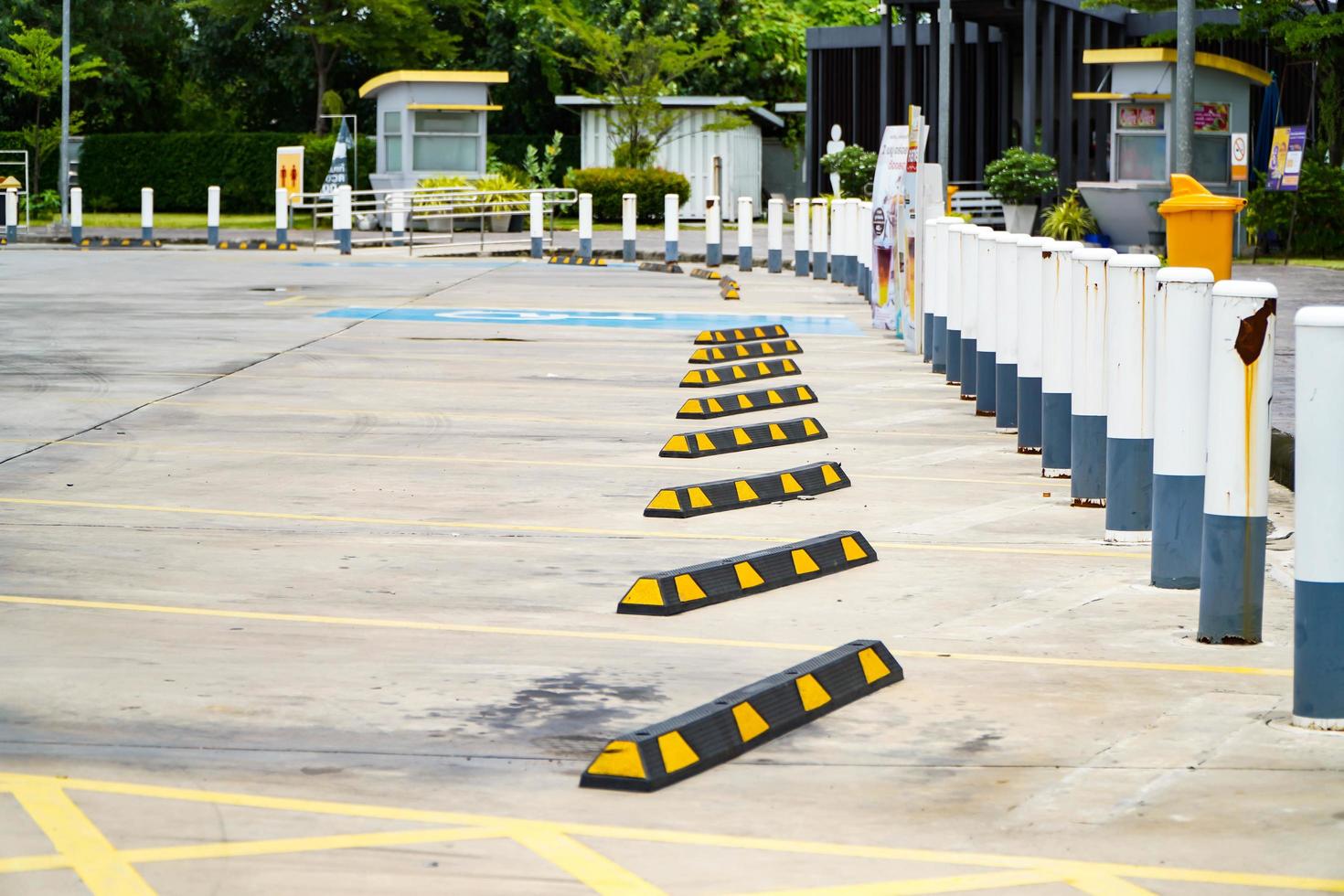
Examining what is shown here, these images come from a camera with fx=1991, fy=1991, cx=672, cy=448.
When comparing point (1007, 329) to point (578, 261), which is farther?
point (578, 261)

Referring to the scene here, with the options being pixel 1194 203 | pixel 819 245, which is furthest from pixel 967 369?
pixel 819 245

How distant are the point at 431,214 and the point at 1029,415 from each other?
29.1 meters

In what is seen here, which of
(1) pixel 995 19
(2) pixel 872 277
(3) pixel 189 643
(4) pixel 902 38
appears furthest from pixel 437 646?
(4) pixel 902 38

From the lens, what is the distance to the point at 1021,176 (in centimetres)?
3844

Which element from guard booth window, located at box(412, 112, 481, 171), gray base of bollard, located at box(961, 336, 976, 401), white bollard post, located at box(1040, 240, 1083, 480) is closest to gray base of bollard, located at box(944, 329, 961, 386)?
gray base of bollard, located at box(961, 336, 976, 401)

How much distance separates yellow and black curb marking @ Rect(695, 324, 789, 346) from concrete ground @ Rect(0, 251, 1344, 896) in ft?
15.8

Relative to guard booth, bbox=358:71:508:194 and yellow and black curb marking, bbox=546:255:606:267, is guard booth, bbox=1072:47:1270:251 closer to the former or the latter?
yellow and black curb marking, bbox=546:255:606:267

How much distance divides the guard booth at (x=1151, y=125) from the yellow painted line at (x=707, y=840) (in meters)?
31.8

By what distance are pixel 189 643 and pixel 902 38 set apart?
41.7 meters

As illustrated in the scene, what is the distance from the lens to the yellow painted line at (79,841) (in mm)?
4230

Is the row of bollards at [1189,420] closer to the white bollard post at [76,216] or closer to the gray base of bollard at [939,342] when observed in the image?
the gray base of bollard at [939,342]

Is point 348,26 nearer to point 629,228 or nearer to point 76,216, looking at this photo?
point 76,216

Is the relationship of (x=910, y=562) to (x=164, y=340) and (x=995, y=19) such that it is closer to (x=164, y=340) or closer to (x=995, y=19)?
(x=164, y=340)

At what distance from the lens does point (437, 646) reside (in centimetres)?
652
